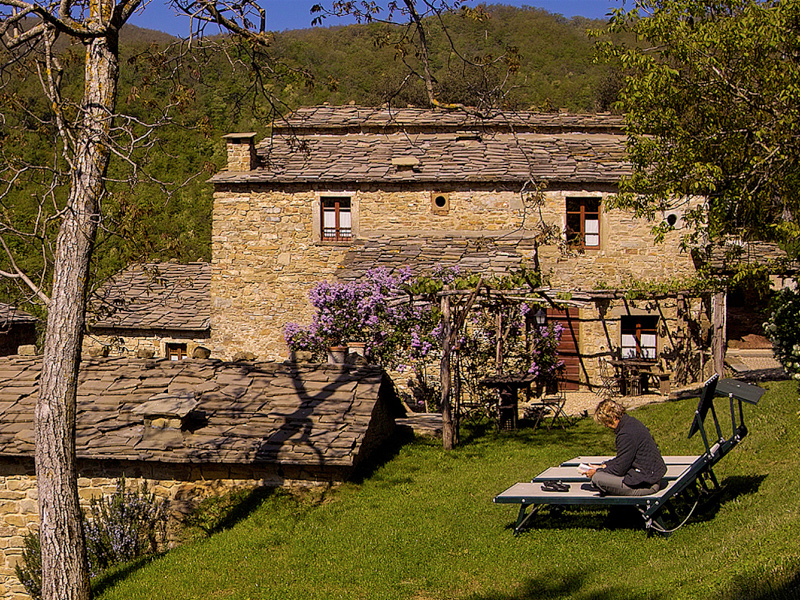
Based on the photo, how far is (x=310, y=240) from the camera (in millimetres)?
18922

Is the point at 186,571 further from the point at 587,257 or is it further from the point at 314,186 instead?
the point at 587,257

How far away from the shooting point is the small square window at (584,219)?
19.0m

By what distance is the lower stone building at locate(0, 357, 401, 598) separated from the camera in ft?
30.3

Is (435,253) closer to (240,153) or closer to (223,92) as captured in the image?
(240,153)

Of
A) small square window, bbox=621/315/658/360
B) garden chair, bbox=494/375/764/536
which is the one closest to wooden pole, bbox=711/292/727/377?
small square window, bbox=621/315/658/360

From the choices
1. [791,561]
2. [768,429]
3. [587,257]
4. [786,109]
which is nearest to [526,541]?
[791,561]

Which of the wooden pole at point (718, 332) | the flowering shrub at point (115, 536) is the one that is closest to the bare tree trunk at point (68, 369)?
the flowering shrub at point (115, 536)

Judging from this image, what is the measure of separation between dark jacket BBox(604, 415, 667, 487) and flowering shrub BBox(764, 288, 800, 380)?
4.94 meters

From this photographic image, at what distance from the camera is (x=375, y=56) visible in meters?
48.4

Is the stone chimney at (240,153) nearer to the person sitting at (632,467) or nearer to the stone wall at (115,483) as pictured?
the stone wall at (115,483)

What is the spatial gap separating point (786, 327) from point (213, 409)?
8.29 metres

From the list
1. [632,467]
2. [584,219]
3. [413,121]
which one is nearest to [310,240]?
[413,121]

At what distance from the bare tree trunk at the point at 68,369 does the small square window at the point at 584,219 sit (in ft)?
46.0

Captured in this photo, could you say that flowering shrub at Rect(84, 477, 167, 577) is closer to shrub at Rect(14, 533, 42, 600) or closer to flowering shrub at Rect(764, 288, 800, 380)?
shrub at Rect(14, 533, 42, 600)
